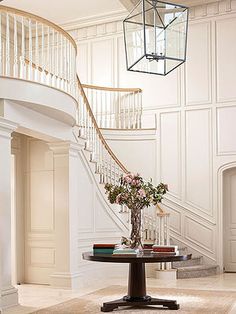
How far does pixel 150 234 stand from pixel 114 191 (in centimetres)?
316

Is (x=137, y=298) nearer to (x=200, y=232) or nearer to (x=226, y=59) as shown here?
(x=200, y=232)

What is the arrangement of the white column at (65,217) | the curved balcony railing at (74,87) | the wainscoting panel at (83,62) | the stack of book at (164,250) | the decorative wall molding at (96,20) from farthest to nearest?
the wainscoting panel at (83,62) < the decorative wall molding at (96,20) < the white column at (65,217) < the curved balcony railing at (74,87) < the stack of book at (164,250)

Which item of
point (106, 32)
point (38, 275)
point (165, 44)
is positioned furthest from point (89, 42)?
point (165, 44)

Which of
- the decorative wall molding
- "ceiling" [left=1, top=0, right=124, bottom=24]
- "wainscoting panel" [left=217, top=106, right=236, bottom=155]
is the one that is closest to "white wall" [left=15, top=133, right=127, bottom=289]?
"wainscoting panel" [left=217, top=106, right=236, bottom=155]

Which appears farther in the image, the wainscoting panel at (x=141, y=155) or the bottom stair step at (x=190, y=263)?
the wainscoting panel at (x=141, y=155)

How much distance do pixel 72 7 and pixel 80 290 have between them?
6577 millimetres

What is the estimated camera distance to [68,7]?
1184 centimetres

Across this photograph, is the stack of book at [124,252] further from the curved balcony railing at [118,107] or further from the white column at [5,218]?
the curved balcony railing at [118,107]

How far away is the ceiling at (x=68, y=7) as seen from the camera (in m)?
11.6

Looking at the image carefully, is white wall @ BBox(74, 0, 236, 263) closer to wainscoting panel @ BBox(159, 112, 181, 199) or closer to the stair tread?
wainscoting panel @ BBox(159, 112, 181, 199)

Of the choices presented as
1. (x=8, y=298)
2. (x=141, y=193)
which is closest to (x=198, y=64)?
(x=141, y=193)

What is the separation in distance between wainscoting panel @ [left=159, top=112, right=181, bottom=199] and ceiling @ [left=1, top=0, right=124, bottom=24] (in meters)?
2.81

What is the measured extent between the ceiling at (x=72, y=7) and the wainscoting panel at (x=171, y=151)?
2.57 m

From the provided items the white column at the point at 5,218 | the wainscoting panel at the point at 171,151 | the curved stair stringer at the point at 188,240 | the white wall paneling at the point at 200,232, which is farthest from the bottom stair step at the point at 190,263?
the white column at the point at 5,218
